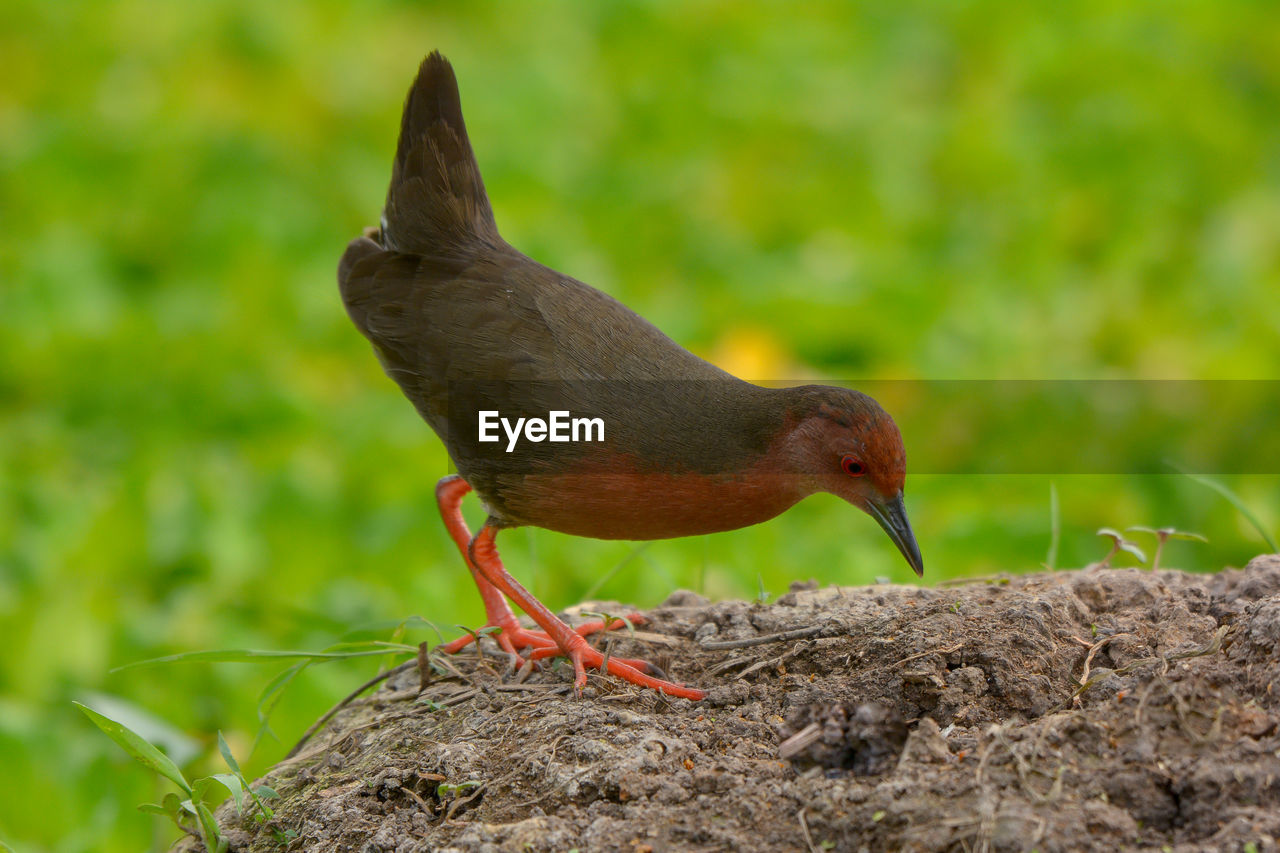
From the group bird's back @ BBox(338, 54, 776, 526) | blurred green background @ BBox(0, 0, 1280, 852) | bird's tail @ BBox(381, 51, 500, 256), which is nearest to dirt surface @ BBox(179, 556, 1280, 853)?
bird's back @ BBox(338, 54, 776, 526)

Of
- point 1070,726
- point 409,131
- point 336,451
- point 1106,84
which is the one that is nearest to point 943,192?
point 1106,84

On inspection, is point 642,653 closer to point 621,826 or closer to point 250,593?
point 621,826

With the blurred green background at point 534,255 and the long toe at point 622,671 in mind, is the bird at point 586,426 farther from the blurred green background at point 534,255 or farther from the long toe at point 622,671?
the blurred green background at point 534,255

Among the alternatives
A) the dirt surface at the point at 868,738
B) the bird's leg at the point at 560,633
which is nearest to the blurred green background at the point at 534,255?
the bird's leg at the point at 560,633

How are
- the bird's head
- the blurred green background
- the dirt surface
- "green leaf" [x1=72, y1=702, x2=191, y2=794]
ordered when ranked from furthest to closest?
the blurred green background, the bird's head, "green leaf" [x1=72, y1=702, x2=191, y2=794], the dirt surface

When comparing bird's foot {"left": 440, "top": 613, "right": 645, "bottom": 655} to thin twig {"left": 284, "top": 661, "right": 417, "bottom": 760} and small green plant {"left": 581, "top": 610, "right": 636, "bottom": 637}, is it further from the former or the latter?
thin twig {"left": 284, "top": 661, "right": 417, "bottom": 760}
